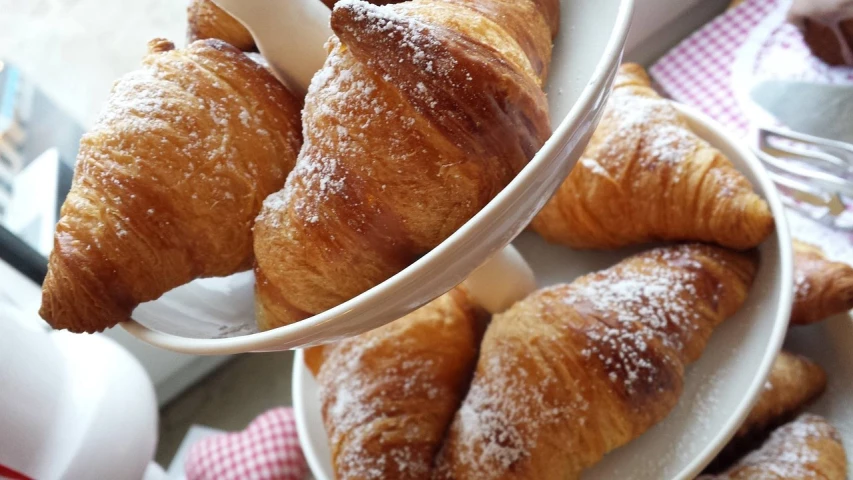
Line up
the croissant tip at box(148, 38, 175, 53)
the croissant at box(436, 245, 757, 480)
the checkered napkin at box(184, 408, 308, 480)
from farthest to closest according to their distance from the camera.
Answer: the checkered napkin at box(184, 408, 308, 480) < the croissant at box(436, 245, 757, 480) < the croissant tip at box(148, 38, 175, 53)

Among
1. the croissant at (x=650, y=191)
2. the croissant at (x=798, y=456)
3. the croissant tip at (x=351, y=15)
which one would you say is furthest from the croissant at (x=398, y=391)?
the croissant tip at (x=351, y=15)

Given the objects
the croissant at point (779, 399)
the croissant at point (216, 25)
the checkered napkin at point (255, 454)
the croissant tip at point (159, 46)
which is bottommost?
the croissant at point (779, 399)

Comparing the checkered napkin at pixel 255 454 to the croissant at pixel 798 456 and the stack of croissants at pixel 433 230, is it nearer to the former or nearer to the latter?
the stack of croissants at pixel 433 230

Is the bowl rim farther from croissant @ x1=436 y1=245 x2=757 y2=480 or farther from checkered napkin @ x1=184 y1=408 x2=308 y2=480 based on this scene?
checkered napkin @ x1=184 y1=408 x2=308 y2=480

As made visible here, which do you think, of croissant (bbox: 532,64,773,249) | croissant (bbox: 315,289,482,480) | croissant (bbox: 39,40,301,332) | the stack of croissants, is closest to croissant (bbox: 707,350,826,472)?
the stack of croissants

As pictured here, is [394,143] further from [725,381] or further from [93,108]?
[93,108]

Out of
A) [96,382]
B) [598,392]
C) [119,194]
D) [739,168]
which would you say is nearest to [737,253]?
[739,168]
